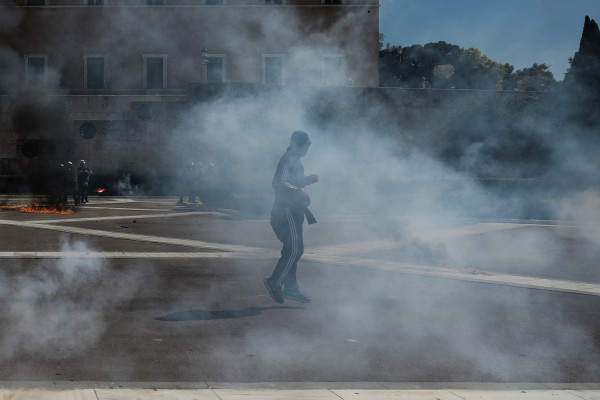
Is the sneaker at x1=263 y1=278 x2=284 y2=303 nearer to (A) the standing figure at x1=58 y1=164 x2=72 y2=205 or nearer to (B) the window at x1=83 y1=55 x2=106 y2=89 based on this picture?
(B) the window at x1=83 y1=55 x2=106 y2=89

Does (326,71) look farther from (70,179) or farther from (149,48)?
(70,179)

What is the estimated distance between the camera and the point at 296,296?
→ 7.43 metres

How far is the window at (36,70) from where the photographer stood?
752cm

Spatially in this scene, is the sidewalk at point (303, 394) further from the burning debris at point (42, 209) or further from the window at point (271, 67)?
the burning debris at point (42, 209)

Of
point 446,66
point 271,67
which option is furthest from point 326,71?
point 446,66

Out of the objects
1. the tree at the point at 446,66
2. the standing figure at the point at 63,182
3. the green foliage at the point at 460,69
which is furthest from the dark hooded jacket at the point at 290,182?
the standing figure at the point at 63,182

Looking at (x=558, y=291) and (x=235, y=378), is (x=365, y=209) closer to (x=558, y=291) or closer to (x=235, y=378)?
(x=558, y=291)

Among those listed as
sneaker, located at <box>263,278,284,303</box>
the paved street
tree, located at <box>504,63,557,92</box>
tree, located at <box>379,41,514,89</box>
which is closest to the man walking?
sneaker, located at <box>263,278,284,303</box>

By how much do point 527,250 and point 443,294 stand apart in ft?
17.5

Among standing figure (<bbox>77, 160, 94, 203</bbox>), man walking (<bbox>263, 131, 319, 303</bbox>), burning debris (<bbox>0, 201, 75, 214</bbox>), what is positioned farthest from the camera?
standing figure (<bbox>77, 160, 94, 203</bbox>)

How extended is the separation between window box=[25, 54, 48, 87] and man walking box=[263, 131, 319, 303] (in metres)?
2.92

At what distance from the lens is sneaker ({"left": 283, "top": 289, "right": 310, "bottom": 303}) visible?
7.37 m

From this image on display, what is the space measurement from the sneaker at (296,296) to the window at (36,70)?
371 cm

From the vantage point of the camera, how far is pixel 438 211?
1853cm
